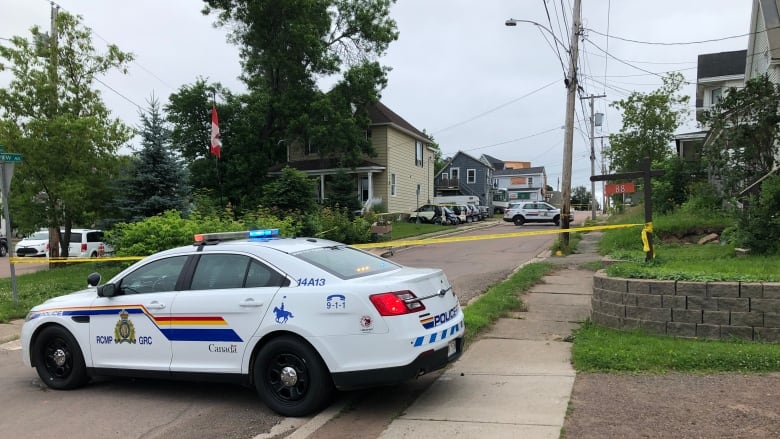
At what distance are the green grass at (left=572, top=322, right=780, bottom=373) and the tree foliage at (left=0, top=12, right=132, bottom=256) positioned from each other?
1552 cm

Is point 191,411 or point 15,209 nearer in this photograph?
point 191,411

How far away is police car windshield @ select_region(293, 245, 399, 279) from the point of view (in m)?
5.15

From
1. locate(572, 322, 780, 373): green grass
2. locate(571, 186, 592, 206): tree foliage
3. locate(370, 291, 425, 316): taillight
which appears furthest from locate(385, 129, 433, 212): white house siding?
locate(571, 186, 592, 206): tree foliage

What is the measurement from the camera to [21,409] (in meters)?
5.52

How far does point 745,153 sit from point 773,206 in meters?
2.48

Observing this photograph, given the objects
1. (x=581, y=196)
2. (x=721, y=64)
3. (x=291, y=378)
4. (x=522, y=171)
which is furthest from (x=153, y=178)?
(x=581, y=196)

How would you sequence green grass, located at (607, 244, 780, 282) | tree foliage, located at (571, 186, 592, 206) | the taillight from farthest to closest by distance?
tree foliage, located at (571, 186, 592, 206) → green grass, located at (607, 244, 780, 282) → the taillight

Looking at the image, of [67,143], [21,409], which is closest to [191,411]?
[21,409]

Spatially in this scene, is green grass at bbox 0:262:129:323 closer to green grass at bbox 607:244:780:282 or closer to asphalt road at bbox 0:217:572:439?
asphalt road at bbox 0:217:572:439

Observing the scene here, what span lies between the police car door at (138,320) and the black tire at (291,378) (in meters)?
1.10

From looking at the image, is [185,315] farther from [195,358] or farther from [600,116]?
[600,116]

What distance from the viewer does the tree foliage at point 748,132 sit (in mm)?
11219

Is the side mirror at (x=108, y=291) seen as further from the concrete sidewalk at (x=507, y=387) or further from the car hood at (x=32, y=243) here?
the car hood at (x=32, y=243)

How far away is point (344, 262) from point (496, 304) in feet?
13.2
